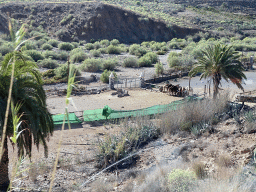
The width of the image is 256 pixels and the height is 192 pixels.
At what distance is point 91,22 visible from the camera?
6025 cm

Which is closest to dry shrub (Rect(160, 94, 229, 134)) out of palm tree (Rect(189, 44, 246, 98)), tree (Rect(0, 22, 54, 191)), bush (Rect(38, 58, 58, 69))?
palm tree (Rect(189, 44, 246, 98))

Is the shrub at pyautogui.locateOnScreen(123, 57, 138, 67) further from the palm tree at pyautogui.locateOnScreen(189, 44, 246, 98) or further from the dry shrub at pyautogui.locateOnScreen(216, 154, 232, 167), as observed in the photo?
the dry shrub at pyautogui.locateOnScreen(216, 154, 232, 167)

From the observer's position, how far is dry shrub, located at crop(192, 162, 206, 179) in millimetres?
9161

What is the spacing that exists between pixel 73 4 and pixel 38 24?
10.9 meters

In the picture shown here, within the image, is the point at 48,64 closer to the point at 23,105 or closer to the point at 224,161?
the point at 23,105

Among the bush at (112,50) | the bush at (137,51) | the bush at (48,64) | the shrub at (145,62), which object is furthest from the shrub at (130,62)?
the bush at (112,50)

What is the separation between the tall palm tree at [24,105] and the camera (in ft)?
25.8

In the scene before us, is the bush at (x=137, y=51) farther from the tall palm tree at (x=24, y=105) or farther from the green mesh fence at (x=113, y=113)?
the tall palm tree at (x=24, y=105)

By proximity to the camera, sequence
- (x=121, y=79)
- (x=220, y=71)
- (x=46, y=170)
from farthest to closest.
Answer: (x=121, y=79) < (x=220, y=71) < (x=46, y=170)

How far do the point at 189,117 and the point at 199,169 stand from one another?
17.9 feet

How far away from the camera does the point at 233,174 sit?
8547mm

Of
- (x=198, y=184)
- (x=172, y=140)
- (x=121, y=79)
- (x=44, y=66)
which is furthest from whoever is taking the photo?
(x=44, y=66)

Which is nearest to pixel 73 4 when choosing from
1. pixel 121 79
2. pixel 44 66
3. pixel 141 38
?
pixel 141 38

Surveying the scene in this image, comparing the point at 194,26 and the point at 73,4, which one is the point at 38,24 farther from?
the point at 194,26
